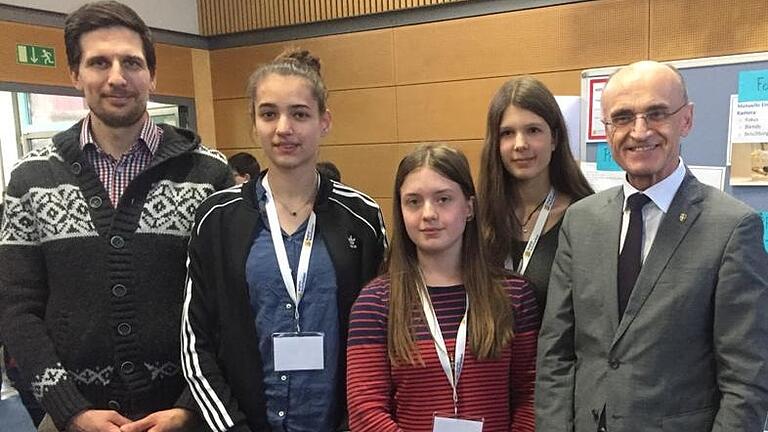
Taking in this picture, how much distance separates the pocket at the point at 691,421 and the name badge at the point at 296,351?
0.94 meters

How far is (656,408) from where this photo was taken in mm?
1513

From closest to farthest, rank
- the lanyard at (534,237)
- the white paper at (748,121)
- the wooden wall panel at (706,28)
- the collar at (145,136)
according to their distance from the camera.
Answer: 1. the collar at (145,136)
2. the lanyard at (534,237)
3. the white paper at (748,121)
4. the wooden wall panel at (706,28)

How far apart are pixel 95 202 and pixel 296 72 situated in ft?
2.30

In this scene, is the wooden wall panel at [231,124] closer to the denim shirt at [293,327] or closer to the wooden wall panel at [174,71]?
the wooden wall panel at [174,71]

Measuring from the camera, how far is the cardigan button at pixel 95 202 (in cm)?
180

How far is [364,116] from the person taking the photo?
5.76 meters

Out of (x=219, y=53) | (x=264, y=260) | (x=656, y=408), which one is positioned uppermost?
(x=219, y=53)

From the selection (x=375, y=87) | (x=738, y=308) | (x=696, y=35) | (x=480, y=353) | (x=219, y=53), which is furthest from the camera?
(x=219, y=53)

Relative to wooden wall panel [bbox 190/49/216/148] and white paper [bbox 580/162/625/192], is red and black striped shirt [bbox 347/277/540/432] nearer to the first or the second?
white paper [bbox 580/162/625/192]

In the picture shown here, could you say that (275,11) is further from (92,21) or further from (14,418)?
(92,21)

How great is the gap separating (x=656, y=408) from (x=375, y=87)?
14.9 ft

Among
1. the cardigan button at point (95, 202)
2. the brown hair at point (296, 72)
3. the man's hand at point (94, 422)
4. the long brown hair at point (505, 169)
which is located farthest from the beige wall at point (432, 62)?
the man's hand at point (94, 422)

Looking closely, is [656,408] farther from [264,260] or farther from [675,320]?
[264,260]

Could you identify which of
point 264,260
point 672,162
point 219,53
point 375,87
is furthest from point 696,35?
point 219,53
